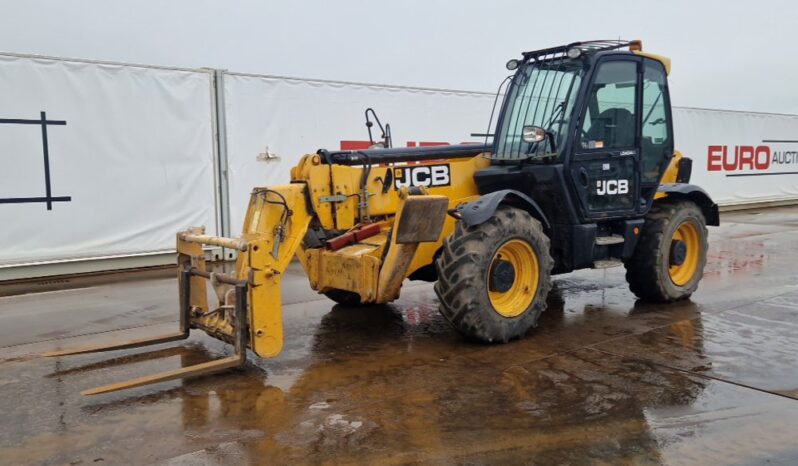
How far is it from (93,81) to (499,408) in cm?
783

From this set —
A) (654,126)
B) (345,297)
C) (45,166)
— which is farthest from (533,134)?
(45,166)

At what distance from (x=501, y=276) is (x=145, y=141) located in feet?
21.3

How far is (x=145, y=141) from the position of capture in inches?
392

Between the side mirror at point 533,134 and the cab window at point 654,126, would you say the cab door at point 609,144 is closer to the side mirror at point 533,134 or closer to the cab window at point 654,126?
the cab window at point 654,126

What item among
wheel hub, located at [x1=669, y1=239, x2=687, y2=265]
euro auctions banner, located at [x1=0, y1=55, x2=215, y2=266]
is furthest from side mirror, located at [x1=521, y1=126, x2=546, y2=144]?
euro auctions banner, located at [x1=0, y1=55, x2=215, y2=266]

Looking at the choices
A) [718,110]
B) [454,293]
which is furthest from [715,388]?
[718,110]

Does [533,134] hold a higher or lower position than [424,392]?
higher

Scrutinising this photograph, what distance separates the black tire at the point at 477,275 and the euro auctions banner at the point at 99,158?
242 inches

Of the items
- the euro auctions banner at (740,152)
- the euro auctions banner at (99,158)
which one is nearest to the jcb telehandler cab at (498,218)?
the euro auctions banner at (99,158)

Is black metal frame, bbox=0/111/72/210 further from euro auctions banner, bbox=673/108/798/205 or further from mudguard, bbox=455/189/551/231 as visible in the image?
euro auctions banner, bbox=673/108/798/205

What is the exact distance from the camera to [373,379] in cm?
484

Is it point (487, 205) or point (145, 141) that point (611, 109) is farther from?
point (145, 141)

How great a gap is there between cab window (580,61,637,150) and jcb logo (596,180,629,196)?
1.10ft

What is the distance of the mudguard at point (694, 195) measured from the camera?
7227 millimetres
